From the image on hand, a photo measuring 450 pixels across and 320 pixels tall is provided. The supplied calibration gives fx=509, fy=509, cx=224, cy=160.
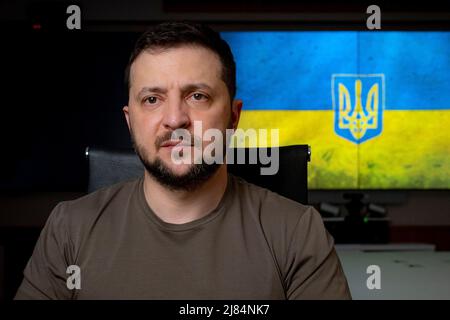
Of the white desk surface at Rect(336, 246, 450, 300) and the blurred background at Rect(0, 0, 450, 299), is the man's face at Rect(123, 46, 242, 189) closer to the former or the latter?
the white desk surface at Rect(336, 246, 450, 300)

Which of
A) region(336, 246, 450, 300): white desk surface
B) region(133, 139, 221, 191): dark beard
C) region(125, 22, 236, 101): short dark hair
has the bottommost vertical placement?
region(336, 246, 450, 300): white desk surface

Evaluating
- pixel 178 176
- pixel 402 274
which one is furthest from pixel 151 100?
pixel 402 274

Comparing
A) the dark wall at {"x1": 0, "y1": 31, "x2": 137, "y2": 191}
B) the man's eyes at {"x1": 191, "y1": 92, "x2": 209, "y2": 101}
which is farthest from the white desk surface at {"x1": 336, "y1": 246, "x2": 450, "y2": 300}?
the dark wall at {"x1": 0, "y1": 31, "x2": 137, "y2": 191}

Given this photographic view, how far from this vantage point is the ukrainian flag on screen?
2.57 metres

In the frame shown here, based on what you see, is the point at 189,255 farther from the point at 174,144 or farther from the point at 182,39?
the point at 182,39

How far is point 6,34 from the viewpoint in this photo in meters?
2.57

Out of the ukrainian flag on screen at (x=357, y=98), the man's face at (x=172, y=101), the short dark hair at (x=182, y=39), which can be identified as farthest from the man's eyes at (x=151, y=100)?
the ukrainian flag on screen at (x=357, y=98)

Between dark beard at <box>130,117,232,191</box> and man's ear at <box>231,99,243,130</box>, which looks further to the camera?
man's ear at <box>231,99,243,130</box>

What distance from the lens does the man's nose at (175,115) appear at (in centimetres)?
93

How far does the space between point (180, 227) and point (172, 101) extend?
9.3 inches

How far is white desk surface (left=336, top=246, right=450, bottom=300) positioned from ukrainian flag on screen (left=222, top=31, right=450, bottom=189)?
0.64 metres
